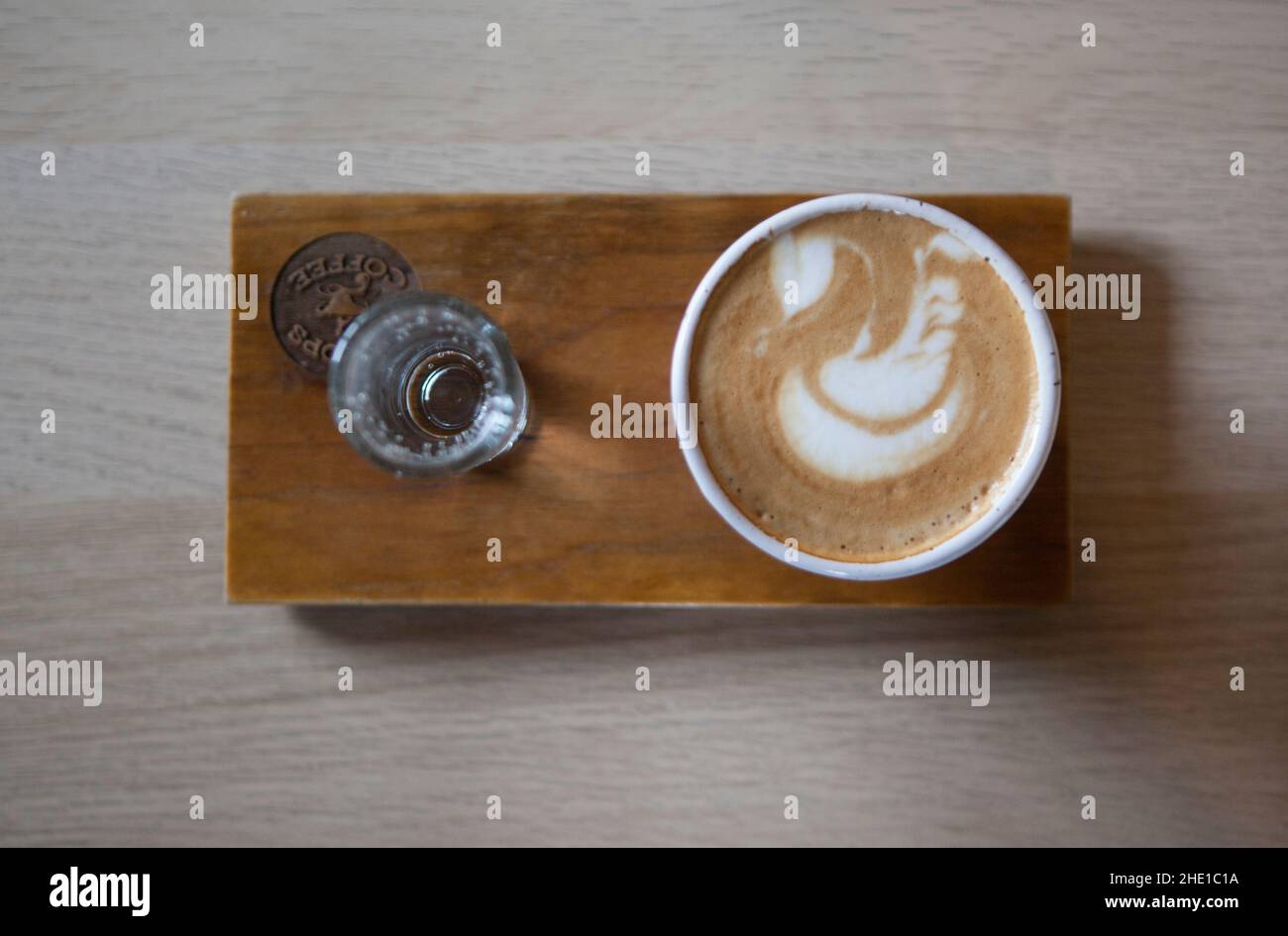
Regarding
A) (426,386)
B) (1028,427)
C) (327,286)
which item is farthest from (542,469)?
(1028,427)

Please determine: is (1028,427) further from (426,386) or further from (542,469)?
(426,386)

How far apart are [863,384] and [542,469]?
30cm

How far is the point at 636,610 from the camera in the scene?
92 centimetres

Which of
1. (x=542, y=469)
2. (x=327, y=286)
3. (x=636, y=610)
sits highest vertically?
(x=327, y=286)

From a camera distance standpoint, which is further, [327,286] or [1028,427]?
[327,286]

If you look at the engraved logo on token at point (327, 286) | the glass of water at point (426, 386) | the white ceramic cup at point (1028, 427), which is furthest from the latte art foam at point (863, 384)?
the engraved logo on token at point (327, 286)

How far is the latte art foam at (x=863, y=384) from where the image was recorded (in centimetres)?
73

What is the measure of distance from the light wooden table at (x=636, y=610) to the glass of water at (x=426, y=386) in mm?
209

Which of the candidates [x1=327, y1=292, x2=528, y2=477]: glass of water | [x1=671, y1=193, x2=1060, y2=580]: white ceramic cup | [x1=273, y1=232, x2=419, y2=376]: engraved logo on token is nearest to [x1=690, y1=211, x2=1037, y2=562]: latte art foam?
[x1=671, y1=193, x2=1060, y2=580]: white ceramic cup

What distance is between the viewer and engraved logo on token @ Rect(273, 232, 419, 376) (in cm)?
84

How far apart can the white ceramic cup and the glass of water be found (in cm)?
18

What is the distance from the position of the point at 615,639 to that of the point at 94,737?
1.91ft

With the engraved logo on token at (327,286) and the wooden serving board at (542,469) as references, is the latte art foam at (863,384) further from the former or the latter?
the engraved logo on token at (327,286)
